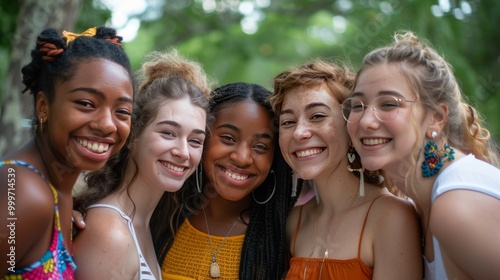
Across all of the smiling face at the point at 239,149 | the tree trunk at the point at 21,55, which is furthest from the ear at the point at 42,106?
the tree trunk at the point at 21,55

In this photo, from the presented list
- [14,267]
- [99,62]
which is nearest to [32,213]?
[14,267]

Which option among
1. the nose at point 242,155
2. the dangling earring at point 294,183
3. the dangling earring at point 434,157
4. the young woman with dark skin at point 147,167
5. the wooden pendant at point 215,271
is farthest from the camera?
the dangling earring at point 294,183

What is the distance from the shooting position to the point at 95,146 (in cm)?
274

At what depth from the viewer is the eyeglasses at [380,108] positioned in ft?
10.1

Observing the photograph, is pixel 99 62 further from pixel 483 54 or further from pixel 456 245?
pixel 483 54

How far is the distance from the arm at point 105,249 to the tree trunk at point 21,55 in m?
3.06

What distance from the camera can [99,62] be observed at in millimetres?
2730

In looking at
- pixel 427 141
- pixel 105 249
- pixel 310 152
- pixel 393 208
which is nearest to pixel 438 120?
pixel 427 141

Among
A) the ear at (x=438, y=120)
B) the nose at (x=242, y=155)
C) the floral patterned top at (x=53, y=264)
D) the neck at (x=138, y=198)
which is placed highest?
the floral patterned top at (x=53, y=264)

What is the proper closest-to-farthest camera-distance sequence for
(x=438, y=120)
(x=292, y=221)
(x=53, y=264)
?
1. (x=53, y=264)
2. (x=438, y=120)
3. (x=292, y=221)

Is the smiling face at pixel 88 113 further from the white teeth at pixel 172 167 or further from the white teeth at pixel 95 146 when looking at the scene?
the white teeth at pixel 172 167

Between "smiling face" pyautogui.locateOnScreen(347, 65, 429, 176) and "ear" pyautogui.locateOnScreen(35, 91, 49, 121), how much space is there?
1630mm

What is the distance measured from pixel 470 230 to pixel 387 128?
0.74 meters

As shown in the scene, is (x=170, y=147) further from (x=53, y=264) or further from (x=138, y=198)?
(x=53, y=264)
